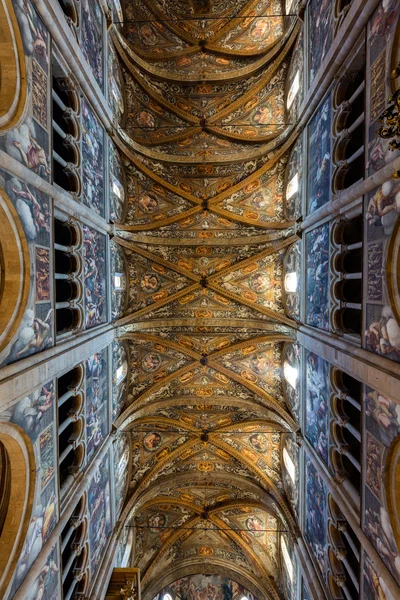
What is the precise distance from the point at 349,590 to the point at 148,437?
28.7ft

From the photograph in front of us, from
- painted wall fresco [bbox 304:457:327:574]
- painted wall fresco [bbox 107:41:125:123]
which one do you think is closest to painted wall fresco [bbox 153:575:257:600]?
painted wall fresco [bbox 304:457:327:574]

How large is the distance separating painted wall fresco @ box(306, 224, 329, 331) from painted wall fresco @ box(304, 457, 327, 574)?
461 centimetres

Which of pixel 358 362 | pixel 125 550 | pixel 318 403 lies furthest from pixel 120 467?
pixel 358 362

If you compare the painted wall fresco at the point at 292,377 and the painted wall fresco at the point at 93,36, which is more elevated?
the painted wall fresco at the point at 93,36

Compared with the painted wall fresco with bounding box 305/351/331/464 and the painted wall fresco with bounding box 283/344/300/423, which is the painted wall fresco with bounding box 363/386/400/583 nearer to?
the painted wall fresco with bounding box 305/351/331/464

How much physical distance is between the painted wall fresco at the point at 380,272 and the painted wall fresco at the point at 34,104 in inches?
281

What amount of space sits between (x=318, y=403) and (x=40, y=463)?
7.69m

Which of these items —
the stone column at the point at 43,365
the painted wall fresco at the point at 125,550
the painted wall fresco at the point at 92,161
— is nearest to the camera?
the stone column at the point at 43,365

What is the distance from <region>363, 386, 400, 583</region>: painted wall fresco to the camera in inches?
253

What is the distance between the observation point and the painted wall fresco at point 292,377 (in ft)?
39.5

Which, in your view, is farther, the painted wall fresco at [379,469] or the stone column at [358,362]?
the painted wall fresco at [379,469]

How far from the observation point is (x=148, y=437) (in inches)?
571

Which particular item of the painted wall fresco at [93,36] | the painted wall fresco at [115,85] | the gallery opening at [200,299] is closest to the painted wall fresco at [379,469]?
the gallery opening at [200,299]

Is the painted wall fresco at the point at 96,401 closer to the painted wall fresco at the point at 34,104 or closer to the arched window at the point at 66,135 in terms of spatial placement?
the arched window at the point at 66,135
